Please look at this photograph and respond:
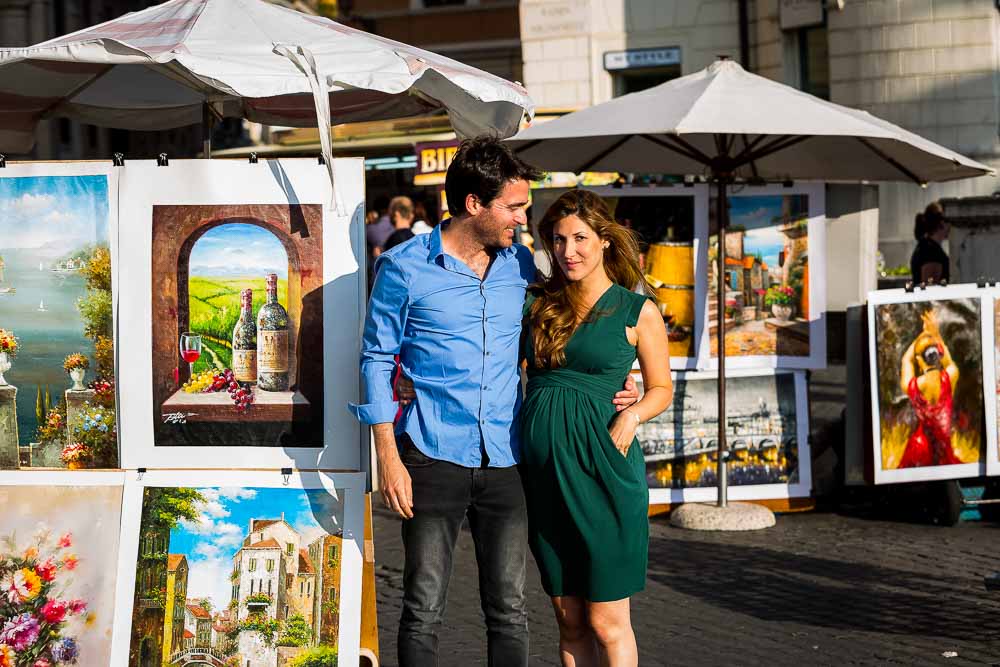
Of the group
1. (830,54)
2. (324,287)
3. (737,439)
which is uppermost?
(830,54)

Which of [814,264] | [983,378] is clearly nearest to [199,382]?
[814,264]

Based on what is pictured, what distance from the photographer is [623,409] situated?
4.38 metres

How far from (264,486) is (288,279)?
680mm

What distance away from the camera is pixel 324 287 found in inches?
181

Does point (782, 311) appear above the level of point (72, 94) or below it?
below

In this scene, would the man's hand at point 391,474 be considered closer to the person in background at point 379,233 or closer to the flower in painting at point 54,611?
the flower in painting at point 54,611

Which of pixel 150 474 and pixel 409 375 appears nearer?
pixel 409 375

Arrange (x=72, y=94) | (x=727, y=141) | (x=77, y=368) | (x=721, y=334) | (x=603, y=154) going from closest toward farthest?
(x=77, y=368) → (x=72, y=94) → (x=721, y=334) → (x=727, y=141) → (x=603, y=154)

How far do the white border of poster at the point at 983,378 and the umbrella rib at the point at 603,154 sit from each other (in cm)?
178

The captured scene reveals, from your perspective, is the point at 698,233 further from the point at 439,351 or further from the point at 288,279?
the point at 439,351

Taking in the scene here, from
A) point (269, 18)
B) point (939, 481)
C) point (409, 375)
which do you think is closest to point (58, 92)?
point (269, 18)

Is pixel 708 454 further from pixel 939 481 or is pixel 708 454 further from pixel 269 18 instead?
pixel 269 18

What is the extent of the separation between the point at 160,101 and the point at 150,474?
7.21ft

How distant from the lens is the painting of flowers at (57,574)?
4.61 m
